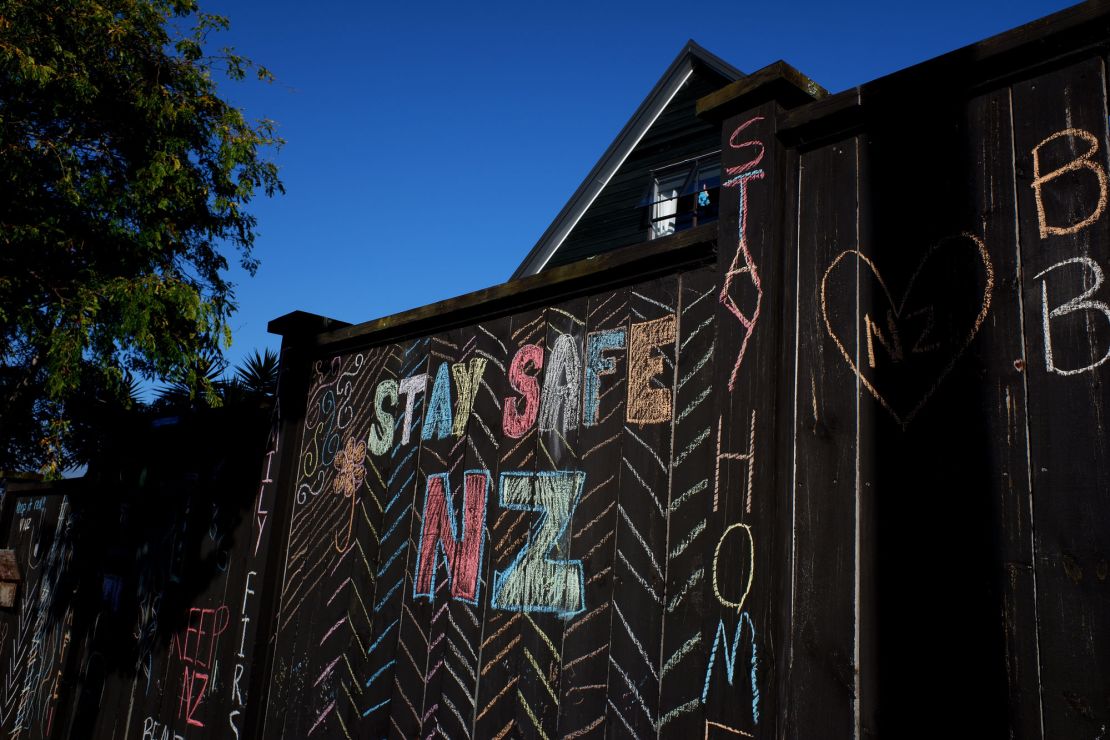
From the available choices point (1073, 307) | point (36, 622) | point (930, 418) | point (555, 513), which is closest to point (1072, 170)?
point (1073, 307)

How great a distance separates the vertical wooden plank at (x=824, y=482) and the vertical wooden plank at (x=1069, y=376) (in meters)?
0.38

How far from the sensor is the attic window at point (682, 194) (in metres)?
11.2

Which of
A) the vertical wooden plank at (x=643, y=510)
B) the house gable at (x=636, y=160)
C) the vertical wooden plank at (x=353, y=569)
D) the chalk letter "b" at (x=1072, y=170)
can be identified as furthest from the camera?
the house gable at (x=636, y=160)

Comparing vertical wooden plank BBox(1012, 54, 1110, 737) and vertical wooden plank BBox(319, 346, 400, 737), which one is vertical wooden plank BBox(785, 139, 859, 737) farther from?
vertical wooden plank BBox(319, 346, 400, 737)

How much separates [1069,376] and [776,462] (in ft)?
2.20

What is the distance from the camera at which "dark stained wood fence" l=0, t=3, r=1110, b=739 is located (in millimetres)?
1625

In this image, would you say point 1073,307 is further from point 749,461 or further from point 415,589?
point 415,589

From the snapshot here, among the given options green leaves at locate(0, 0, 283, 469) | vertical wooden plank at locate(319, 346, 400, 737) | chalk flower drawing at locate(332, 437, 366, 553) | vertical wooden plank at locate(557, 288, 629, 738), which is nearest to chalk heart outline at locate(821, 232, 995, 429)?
vertical wooden plank at locate(557, 288, 629, 738)

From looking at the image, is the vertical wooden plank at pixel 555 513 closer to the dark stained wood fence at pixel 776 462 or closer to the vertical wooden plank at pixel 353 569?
the dark stained wood fence at pixel 776 462

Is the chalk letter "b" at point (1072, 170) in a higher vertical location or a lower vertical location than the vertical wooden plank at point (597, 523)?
higher

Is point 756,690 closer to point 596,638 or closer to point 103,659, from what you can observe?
point 596,638

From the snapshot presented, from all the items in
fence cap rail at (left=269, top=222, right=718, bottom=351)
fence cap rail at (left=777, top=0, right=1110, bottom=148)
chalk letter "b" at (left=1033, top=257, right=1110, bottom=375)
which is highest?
fence cap rail at (left=777, top=0, right=1110, bottom=148)

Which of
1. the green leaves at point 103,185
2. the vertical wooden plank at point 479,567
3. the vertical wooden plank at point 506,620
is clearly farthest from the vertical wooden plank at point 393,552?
the green leaves at point 103,185

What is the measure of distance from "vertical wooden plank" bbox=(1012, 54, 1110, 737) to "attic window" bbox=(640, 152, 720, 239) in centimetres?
914
